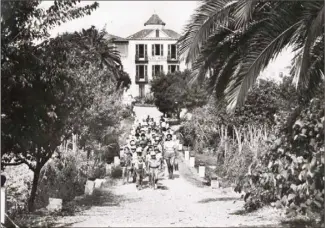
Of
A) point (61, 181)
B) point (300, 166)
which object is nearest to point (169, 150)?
point (61, 181)

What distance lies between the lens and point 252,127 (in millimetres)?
23781

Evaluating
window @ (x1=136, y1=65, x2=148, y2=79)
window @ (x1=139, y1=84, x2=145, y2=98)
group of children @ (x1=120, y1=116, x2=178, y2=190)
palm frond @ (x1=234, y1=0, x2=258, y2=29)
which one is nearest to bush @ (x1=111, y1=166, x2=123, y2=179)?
group of children @ (x1=120, y1=116, x2=178, y2=190)

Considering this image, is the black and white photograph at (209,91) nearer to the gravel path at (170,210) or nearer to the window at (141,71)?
the gravel path at (170,210)

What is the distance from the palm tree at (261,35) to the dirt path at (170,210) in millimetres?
2339

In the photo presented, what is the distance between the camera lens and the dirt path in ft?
33.3

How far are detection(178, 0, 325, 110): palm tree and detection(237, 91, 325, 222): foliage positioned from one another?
0.74 m

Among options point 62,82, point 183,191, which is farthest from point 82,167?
point 62,82

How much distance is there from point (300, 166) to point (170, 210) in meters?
4.42

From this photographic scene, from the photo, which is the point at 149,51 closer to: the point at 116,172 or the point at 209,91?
the point at 116,172

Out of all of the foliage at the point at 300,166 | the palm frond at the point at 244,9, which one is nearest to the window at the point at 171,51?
the foliage at the point at 300,166

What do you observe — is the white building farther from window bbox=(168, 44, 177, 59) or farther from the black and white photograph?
the black and white photograph

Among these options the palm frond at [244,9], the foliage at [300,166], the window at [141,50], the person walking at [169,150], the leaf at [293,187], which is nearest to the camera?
the foliage at [300,166]

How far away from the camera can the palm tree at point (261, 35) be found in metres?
9.23

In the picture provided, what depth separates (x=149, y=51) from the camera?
7275cm
